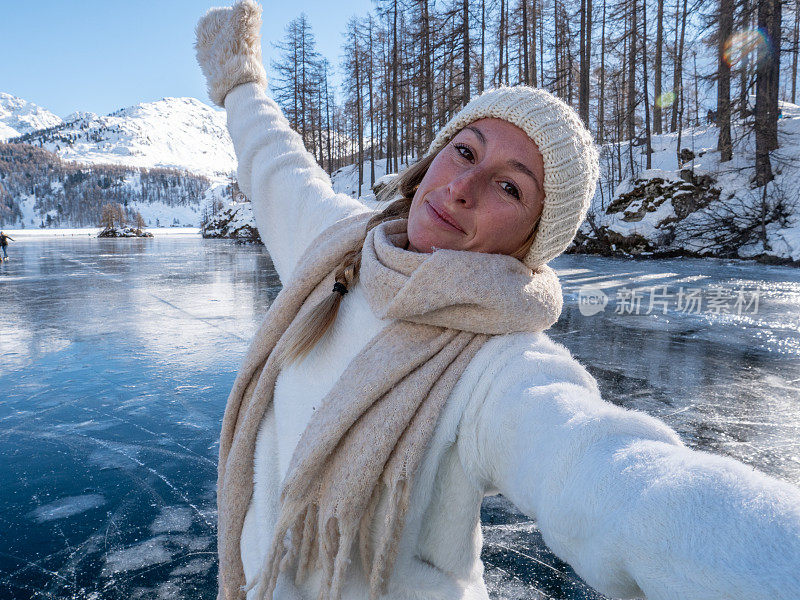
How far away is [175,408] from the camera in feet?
11.4

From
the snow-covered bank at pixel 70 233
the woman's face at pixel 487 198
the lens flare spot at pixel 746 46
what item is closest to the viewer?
the woman's face at pixel 487 198

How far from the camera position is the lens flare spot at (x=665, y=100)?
26.3m

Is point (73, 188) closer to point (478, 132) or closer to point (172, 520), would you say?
point (172, 520)

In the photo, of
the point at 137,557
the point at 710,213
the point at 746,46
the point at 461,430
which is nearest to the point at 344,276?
the point at 461,430

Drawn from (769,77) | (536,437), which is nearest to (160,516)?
(536,437)

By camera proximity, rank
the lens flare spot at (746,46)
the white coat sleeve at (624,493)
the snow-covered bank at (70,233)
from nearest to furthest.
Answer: the white coat sleeve at (624,493) → the lens flare spot at (746,46) → the snow-covered bank at (70,233)

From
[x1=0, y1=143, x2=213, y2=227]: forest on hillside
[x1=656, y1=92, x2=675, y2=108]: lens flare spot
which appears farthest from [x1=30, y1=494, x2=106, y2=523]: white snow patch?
[x1=0, y1=143, x2=213, y2=227]: forest on hillside

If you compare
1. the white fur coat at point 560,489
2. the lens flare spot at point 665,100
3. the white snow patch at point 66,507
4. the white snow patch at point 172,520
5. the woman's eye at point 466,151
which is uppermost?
the lens flare spot at point 665,100

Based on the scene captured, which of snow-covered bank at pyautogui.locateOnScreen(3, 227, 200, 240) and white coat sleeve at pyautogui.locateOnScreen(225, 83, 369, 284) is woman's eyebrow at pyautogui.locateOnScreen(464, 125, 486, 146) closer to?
Answer: white coat sleeve at pyautogui.locateOnScreen(225, 83, 369, 284)

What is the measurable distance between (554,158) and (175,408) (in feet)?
10.6

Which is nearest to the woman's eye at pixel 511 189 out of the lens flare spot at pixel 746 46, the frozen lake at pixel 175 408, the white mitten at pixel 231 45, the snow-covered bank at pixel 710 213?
the frozen lake at pixel 175 408

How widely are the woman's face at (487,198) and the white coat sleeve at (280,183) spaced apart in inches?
25.7

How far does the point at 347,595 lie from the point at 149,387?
11.0ft

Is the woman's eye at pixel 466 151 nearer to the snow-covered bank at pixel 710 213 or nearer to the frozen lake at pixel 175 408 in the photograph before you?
the frozen lake at pixel 175 408
